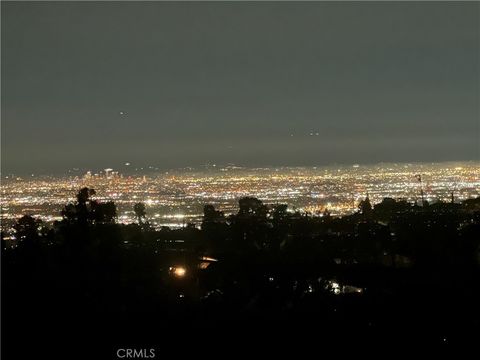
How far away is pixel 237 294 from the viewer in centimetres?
788

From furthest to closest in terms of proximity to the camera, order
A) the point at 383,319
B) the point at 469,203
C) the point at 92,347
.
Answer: the point at 469,203, the point at 383,319, the point at 92,347

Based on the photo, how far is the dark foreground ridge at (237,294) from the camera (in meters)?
5.77

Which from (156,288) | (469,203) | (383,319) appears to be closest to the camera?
(383,319)

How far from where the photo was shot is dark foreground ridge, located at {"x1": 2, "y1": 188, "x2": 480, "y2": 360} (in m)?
5.77

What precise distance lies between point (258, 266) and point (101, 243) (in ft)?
12.9

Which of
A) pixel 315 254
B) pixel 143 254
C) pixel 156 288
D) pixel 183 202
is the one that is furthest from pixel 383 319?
pixel 183 202

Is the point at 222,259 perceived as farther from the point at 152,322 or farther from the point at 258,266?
the point at 152,322

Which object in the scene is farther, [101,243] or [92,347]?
[101,243]

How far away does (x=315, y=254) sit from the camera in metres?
11.5

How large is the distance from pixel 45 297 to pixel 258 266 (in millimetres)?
4578

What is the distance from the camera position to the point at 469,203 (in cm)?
1931

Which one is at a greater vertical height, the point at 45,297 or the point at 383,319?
the point at 45,297

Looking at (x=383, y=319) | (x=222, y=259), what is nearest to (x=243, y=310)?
(x=383, y=319)

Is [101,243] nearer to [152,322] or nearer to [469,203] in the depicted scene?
[152,322]
